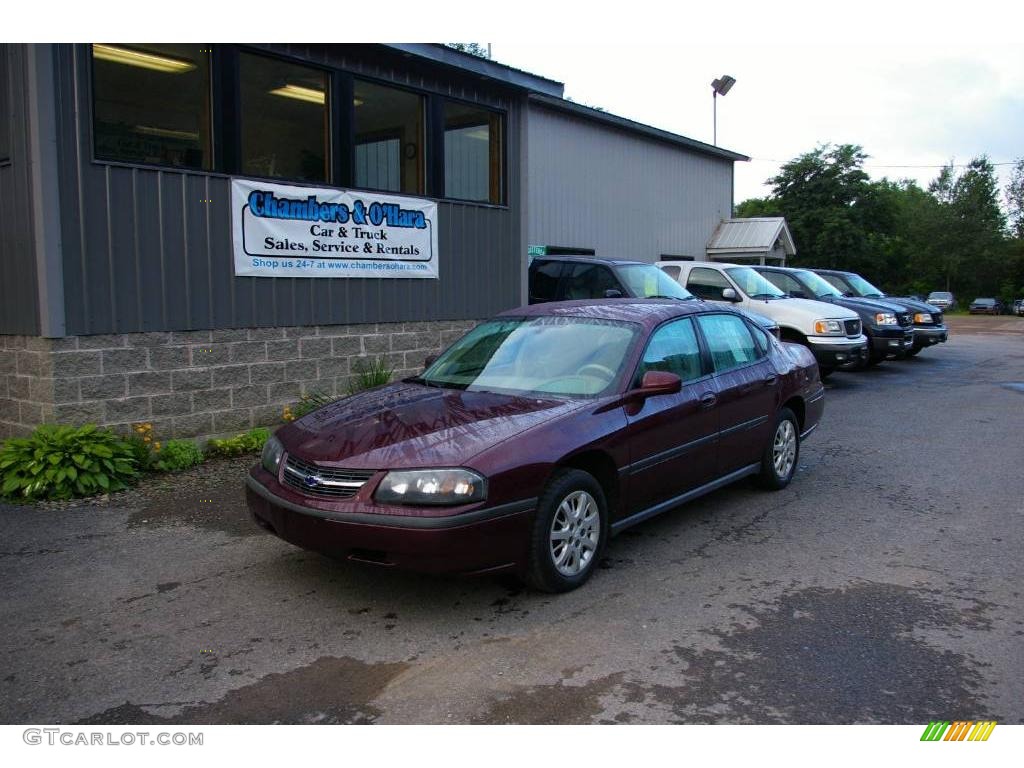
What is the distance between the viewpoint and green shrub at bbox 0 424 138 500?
21.6 ft

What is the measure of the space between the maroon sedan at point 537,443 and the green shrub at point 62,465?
246cm

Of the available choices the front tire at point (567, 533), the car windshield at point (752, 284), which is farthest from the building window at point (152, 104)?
the car windshield at point (752, 284)

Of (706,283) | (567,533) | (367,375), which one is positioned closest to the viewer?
(567,533)

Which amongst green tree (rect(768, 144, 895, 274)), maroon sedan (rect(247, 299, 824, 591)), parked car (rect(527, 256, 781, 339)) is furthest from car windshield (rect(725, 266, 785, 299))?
green tree (rect(768, 144, 895, 274))

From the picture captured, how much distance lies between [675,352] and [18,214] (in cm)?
557

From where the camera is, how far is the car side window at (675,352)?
5578 millimetres

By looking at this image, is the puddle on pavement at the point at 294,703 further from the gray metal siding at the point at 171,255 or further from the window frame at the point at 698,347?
the gray metal siding at the point at 171,255

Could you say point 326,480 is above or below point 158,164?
below

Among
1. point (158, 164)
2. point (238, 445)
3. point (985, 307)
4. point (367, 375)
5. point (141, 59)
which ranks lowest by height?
point (238, 445)

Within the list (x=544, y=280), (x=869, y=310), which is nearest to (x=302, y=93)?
(x=544, y=280)

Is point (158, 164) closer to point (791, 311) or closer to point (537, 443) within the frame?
point (537, 443)

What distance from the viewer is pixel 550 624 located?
433cm

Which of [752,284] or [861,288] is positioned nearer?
[752,284]

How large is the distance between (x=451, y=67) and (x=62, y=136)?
4.79 metres
